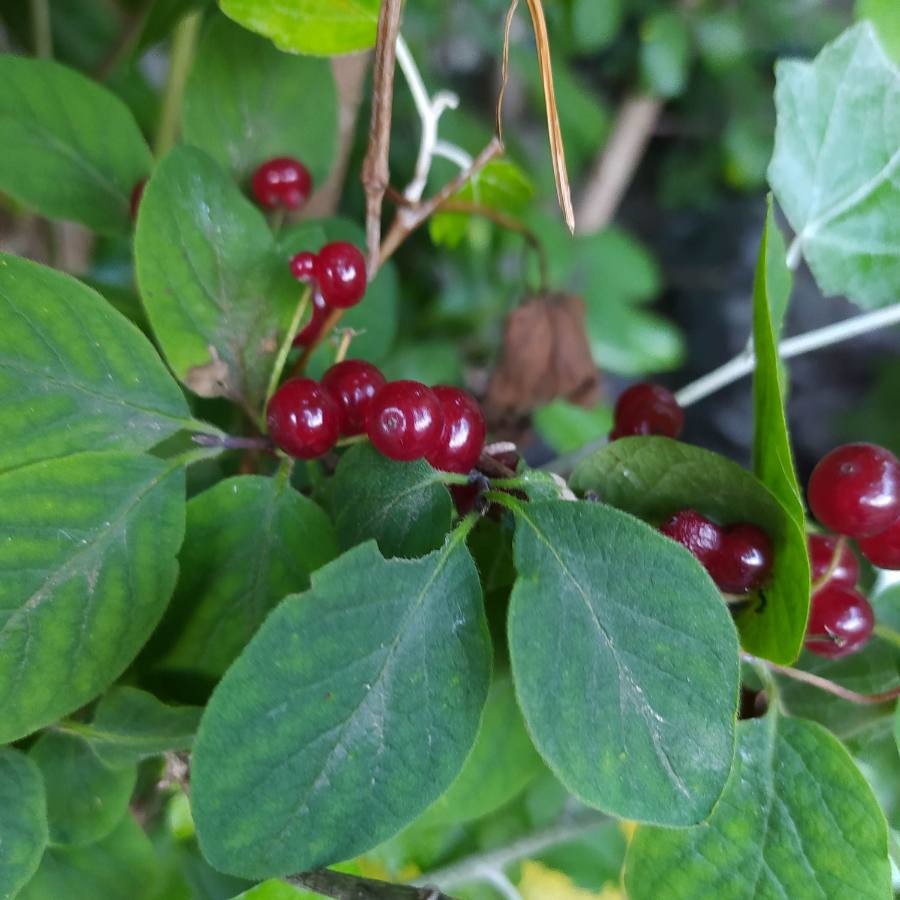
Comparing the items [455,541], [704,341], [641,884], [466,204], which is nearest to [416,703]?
[455,541]

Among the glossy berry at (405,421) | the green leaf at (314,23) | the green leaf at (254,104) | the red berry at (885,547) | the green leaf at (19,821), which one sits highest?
the green leaf at (314,23)

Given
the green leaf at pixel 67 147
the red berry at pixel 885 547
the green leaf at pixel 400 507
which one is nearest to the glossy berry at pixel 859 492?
the red berry at pixel 885 547

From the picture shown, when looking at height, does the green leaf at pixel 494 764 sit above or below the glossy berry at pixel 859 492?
below

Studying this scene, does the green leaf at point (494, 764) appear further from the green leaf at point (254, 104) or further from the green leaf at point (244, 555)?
the green leaf at point (254, 104)

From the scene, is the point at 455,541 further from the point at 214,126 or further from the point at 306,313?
the point at 214,126

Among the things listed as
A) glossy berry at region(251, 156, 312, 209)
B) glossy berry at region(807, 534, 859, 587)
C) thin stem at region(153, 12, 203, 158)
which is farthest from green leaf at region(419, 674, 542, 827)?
thin stem at region(153, 12, 203, 158)

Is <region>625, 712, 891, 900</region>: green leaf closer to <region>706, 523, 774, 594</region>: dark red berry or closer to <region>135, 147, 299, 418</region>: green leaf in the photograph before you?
<region>706, 523, 774, 594</region>: dark red berry

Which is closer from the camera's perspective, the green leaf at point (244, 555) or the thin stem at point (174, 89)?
the green leaf at point (244, 555)
